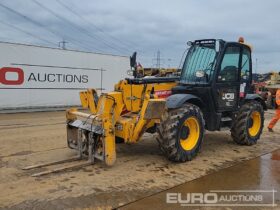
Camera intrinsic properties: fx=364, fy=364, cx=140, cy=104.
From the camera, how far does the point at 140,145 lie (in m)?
8.51

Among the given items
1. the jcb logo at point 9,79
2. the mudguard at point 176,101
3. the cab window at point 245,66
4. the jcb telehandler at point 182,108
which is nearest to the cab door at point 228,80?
the jcb telehandler at point 182,108

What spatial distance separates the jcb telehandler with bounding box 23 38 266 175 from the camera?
655cm

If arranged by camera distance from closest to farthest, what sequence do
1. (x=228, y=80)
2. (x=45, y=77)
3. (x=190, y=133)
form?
(x=190, y=133) → (x=228, y=80) → (x=45, y=77)

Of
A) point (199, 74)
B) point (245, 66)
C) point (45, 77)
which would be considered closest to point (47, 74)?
point (45, 77)

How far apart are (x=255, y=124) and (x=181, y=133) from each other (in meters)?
3.20

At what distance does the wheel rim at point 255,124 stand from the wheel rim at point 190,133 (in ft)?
8.32

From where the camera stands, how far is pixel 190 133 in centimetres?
720

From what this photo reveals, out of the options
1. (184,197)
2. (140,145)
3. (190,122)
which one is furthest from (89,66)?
(184,197)

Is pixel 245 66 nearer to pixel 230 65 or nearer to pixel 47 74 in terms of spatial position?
pixel 230 65

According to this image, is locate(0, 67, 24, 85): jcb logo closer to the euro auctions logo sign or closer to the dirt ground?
the euro auctions logo sign

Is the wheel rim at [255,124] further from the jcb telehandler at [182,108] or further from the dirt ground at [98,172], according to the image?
the dirt ground at [98,172]

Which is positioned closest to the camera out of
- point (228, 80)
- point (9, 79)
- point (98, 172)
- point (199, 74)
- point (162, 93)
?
point (98, 172)

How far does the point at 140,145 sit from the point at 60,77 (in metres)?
10.2

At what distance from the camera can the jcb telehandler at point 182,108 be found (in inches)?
258
